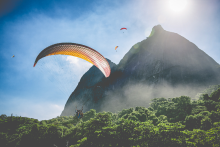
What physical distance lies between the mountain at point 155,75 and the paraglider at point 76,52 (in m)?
46.2

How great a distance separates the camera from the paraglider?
8977 millimetres

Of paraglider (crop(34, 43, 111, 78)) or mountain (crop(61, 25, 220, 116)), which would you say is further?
mountain (crop(61, 25, 220, 116))

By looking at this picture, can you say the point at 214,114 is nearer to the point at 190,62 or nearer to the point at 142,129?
the point at 142,129

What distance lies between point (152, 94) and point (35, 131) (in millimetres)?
53181

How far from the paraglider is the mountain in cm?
4616

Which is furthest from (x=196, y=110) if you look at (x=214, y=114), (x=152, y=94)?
(x=152, y=94)

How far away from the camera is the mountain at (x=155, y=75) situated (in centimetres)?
5597

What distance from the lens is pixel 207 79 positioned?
181ft

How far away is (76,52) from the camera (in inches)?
423

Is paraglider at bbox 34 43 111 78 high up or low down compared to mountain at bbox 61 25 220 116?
down

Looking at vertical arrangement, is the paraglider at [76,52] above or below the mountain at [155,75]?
below

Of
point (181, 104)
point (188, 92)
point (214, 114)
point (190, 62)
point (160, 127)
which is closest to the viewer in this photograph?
point (160, 127)

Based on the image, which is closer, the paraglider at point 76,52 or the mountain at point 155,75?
the paraglider at point 76,52

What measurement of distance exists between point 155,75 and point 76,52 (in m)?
61.1
